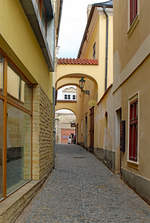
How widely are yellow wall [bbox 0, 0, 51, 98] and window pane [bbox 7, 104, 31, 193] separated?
0.88 meters

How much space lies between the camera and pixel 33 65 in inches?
279

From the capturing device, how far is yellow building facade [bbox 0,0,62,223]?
496 cm

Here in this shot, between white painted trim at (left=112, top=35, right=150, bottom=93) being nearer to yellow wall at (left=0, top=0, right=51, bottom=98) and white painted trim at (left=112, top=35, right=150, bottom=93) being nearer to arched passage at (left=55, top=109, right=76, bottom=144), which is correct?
yellow wall at (left=0, top=0, right=51, bottom=98)

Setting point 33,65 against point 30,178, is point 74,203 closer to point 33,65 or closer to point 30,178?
point 30,178

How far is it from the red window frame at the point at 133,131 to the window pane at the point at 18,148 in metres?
2.66

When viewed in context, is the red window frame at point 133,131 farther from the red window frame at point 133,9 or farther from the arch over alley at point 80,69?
the arch over alley at point 80,69

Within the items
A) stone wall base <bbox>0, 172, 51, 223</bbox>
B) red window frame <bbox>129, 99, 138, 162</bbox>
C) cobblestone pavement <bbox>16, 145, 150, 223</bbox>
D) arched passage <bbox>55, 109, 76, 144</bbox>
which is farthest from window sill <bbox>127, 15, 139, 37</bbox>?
arched passage <bbox>55, 109, 76, 144</bbox>

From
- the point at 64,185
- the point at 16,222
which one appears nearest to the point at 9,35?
the point at 16,222

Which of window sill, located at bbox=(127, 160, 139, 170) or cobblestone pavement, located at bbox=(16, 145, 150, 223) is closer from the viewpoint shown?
cobblestone pavement, located at bbox=(16, 145, 150, 223)

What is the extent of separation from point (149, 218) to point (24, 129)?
335cm

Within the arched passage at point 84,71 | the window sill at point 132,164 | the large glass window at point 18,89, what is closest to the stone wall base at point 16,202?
the large glass window at point 18,89

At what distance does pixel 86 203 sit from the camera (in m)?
6.66

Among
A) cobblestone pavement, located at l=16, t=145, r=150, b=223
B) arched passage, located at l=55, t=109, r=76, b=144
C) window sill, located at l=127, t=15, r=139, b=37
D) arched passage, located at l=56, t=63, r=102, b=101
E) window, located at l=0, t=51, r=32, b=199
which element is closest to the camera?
window, located at l=0, t=51, r=32, b=199

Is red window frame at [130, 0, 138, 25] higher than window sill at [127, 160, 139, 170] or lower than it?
higher
